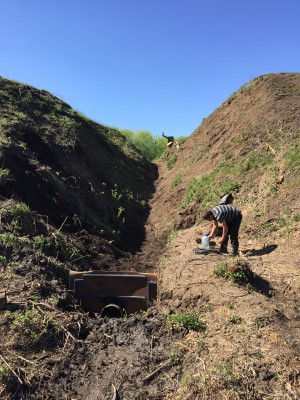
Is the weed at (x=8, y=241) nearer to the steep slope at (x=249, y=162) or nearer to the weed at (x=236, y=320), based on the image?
the weed at (x=236, y=320)

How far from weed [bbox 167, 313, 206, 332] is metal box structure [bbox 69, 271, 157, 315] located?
189 centimetres

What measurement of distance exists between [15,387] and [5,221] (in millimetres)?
4481

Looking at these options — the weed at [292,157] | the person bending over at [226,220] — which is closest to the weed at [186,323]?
the person bending over at [226,220]

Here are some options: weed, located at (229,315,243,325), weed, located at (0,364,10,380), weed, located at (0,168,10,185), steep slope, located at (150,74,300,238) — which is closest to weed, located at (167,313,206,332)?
weed, located at (229,315,243,325)

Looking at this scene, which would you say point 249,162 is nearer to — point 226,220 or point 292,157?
point 292,157

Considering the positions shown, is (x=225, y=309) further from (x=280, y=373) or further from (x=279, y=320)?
(x=280, y=373)

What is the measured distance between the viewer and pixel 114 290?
7.31 m

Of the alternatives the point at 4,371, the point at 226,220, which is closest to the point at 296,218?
the point at 226,220

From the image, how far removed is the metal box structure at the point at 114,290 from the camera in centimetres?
719

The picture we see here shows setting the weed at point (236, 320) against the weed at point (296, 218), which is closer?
the weed at point (236, 320)

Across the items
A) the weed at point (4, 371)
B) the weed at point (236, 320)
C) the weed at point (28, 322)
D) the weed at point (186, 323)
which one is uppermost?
the weed at point (236, 320)

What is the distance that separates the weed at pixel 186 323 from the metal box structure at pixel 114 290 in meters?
1.89

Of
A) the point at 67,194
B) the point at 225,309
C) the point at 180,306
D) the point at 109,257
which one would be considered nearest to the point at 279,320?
the point at 225,309

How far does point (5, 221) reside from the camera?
8.09 m
